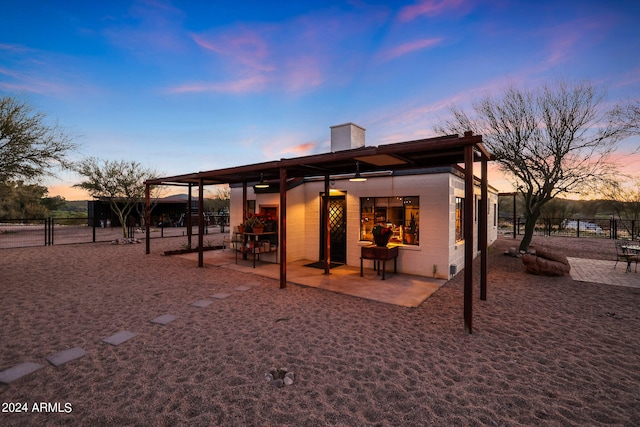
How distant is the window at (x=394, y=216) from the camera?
7371 millimetres

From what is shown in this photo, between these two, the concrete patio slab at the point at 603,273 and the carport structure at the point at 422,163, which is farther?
the concrete patio slab at the point at 603,273

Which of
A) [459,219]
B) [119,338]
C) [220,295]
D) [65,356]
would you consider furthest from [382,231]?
[65,356]

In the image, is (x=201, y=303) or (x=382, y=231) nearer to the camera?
(x=201, y=303)

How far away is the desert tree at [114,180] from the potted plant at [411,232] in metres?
13.8

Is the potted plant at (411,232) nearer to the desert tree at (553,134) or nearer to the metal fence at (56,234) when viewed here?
the desert tree at (553,134)

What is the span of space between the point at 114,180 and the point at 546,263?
62.3 feet

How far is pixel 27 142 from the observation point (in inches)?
316

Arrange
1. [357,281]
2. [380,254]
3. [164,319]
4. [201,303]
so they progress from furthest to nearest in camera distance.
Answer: [380,254] → [357,281] → [201,303] → [164,319]

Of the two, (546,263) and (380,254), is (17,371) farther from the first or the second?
(546,263)

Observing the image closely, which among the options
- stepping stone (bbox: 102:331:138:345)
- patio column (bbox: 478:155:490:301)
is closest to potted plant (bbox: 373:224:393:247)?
patio column (bbox: 478:155:490:301)

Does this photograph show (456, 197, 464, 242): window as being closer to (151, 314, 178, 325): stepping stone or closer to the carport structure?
the carport structure

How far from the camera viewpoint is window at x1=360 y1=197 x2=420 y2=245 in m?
7.37

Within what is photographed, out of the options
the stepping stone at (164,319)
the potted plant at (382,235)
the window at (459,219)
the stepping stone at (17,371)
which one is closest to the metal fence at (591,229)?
the window at (459,219)

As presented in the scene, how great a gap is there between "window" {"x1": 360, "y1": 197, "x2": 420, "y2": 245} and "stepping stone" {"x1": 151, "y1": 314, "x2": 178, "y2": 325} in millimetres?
5312
